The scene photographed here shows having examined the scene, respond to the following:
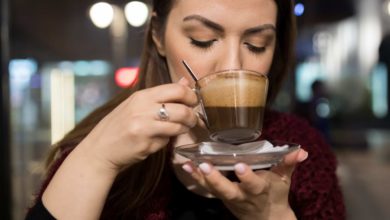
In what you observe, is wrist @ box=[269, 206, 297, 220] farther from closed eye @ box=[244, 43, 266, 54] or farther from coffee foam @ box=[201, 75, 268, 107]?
closed eye @ box=[244, 43, 266, 54]

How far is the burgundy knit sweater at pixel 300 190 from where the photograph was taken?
1.32 metres

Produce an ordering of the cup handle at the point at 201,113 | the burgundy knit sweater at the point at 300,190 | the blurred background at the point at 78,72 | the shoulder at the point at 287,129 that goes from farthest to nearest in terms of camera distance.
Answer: the blurred background at the point at 78,72, the shoulder at the point at 287,129, the burgundy knit sweater at the point at 300,190, the cup handle at the point at 201,113

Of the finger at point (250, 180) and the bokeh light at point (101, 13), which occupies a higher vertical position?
the bokeh light at point (101, 13)

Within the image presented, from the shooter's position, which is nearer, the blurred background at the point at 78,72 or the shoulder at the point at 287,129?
the shoulder at the point at 287,129

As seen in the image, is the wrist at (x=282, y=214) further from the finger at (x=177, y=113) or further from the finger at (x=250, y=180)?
the finger at (x=177, y=113)

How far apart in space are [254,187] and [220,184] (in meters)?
0.07

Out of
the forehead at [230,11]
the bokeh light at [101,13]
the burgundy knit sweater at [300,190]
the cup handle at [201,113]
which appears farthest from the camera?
the bokeh light at [101,13]

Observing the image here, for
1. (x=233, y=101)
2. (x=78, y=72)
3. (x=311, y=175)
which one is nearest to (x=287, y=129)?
(x=311, y=175)

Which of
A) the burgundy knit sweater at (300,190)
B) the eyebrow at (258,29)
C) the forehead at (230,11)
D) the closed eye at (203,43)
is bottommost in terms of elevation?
the burgundy knit sweater at (300,190)

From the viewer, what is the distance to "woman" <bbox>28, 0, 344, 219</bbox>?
0.94 meters

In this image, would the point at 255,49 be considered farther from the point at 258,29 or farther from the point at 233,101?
the point at 233,101

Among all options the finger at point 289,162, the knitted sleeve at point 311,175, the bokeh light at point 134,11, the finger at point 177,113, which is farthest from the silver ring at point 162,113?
the bokeh light at point 134,11

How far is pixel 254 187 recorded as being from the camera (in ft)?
3.06

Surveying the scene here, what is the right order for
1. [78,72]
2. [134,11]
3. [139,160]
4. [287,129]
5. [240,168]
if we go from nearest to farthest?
[240,168] → [139,160] → [287,129] → [134,11] → [78,72]
